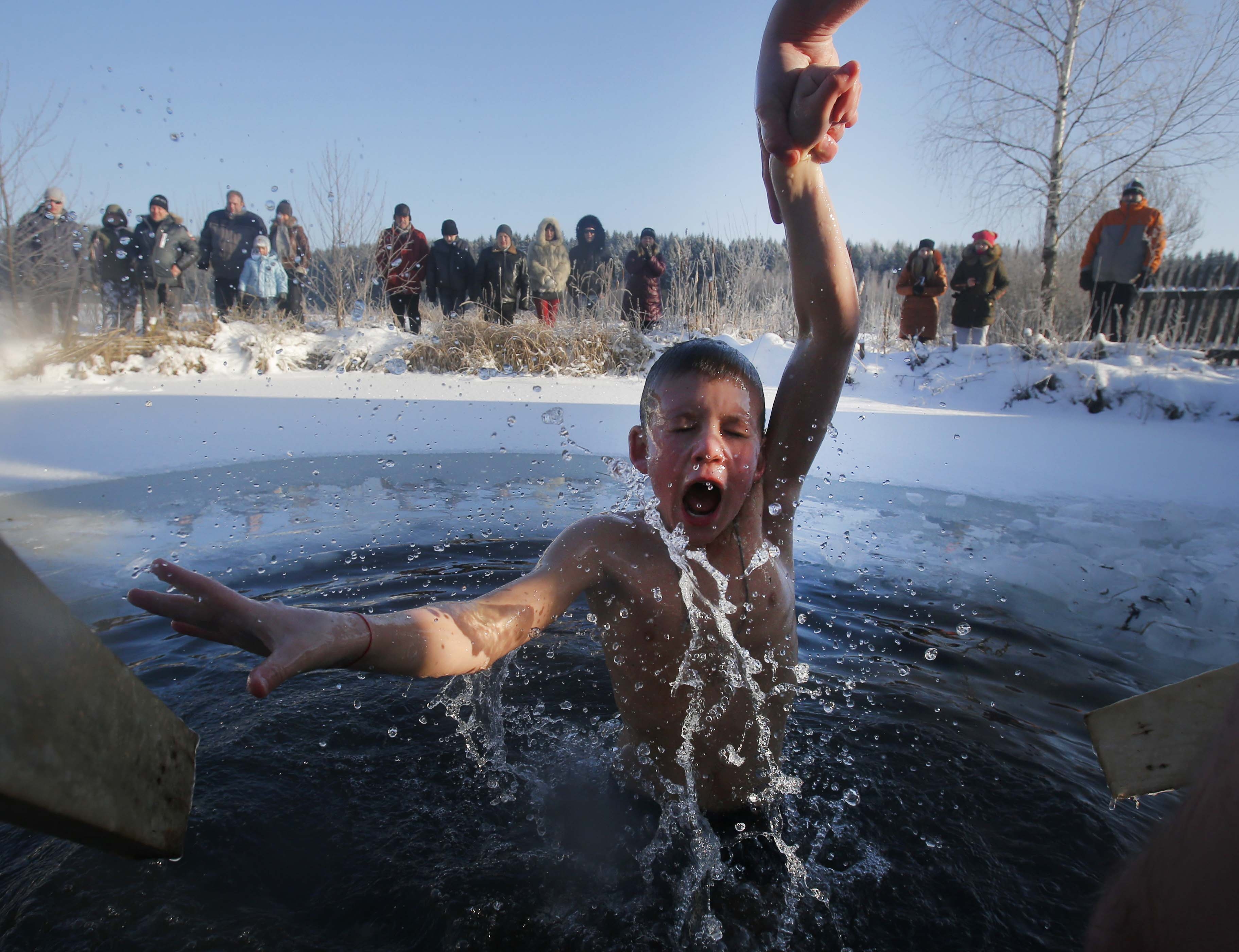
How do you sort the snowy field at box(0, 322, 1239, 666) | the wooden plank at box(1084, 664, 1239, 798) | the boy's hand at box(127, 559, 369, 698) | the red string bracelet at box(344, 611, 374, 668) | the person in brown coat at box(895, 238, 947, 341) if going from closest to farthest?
the wooden plank at box(1084, 664, 1239, 798) < the boy's hand at box(127, 559, 369, 698) < the red string bracelet at box(344, 611, 374, 668) < the snowy field at box(0, 322, 1239, 666) < the person in brown coat at box(895, 238, 947, 341)

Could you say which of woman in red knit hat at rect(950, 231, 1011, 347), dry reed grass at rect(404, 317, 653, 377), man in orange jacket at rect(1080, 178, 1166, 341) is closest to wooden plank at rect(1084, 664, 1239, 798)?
man in orange jacket at rect(1080, 178, 1166, 341)

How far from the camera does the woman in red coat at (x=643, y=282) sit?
373 inches

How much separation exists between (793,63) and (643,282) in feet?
26.9

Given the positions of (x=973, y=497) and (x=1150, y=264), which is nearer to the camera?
(x=973, y=497)

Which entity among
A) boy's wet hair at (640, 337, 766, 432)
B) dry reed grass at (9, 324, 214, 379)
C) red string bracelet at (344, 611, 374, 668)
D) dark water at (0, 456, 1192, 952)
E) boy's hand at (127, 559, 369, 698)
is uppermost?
boy's wet hair at (640, 337, 766, 432)

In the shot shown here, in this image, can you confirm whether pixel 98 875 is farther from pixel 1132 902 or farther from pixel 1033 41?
pixel 1033 41

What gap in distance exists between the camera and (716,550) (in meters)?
1.86

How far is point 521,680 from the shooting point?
9.11 feet

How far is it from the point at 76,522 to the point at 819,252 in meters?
3.65

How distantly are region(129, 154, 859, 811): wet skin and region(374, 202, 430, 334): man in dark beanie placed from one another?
8.32 metres

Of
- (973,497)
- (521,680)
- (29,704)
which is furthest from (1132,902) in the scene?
(973,497)

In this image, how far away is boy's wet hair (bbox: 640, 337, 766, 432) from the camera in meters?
1.78

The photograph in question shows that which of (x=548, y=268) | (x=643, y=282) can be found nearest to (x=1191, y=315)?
(x=643, y=282)

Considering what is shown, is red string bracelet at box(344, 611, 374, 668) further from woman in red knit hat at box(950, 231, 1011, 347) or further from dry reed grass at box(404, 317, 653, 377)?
woman in red knit hat at box(950, 231, 1011, 347)
